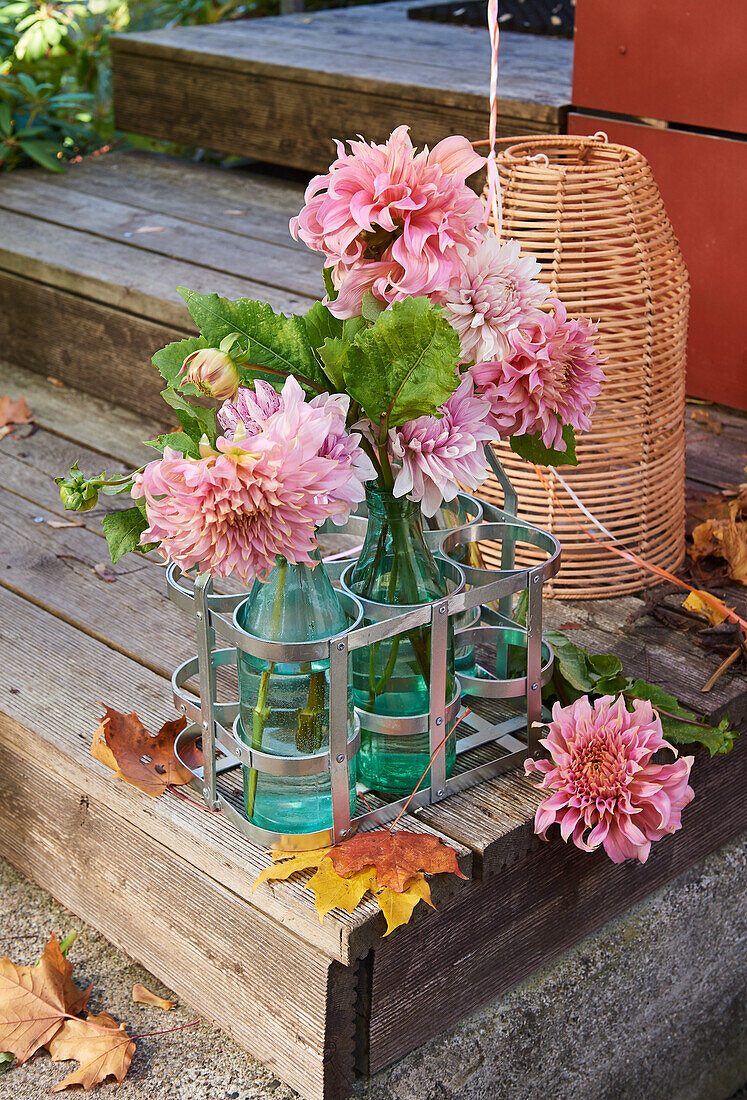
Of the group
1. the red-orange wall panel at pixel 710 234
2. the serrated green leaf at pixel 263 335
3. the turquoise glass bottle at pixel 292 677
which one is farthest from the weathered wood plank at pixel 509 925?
the red-orange wall panel at pixel 710 234

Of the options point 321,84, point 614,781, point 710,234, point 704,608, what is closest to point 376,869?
point 614,781

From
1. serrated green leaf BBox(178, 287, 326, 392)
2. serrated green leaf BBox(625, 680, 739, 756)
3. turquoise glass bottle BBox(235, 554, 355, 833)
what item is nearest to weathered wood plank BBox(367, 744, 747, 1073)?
serrated green leaf BBox(625, 680, 739, 756)

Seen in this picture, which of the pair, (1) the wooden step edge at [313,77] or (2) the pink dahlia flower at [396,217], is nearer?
(2) the pink dahlia flower at [396,217]

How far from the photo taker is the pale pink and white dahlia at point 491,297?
952 mm

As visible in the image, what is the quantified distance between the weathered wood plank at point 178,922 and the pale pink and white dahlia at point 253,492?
45 cm

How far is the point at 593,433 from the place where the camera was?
60.6 inches

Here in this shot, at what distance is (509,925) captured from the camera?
1.29 m

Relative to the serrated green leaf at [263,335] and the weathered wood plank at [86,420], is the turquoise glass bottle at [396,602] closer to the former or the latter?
the serrated green leaf at [263,335]

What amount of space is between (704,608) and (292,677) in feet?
2.45

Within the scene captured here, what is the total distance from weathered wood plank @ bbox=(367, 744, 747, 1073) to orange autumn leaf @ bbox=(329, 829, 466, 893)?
0.09 meters

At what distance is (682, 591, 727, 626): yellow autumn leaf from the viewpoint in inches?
61.4

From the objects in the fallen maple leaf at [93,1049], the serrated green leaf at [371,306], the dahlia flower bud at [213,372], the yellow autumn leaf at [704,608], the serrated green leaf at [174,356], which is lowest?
the fallen maple leaf at [93,1049]

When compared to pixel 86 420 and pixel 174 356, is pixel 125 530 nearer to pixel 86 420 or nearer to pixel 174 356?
pixel 174 356

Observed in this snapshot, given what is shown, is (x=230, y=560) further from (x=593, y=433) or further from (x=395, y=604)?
(x=593, y=433)
